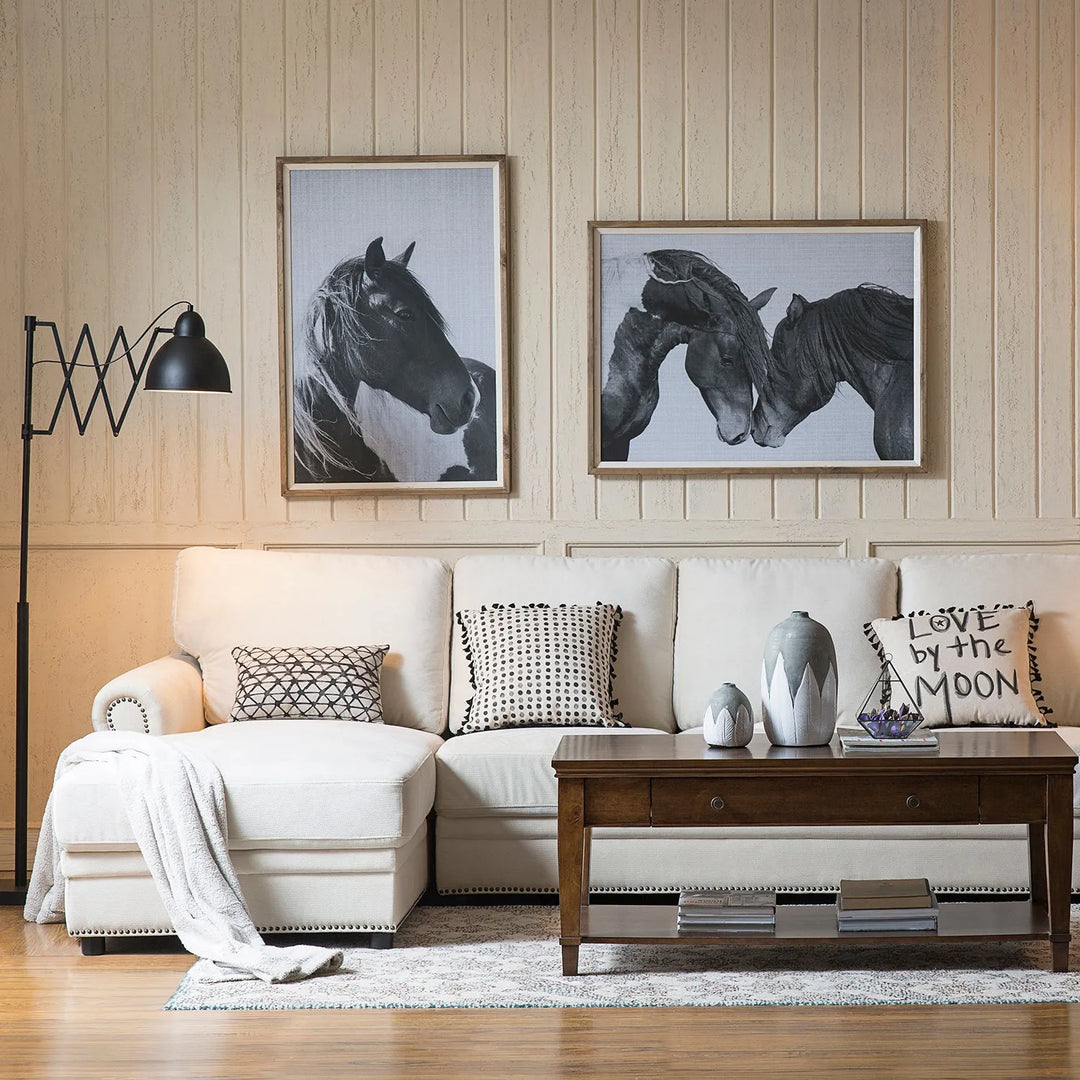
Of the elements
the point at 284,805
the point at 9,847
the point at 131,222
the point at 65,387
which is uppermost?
the point at 131,222

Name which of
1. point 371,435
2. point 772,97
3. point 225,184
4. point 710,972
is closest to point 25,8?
point 225,184

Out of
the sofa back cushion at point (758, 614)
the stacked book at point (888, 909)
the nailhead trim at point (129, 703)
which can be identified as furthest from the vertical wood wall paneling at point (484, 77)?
the stacked book at point (888, 909)

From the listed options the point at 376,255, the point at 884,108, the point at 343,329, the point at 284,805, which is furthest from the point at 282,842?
the point at 884,108

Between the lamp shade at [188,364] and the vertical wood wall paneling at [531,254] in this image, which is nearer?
the lamp shade at [188,364]

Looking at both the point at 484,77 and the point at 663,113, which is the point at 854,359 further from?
the point at 484,77

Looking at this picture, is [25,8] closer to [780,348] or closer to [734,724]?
[780,348]

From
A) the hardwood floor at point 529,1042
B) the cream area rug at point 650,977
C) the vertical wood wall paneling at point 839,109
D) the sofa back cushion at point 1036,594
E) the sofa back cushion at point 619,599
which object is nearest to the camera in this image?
the hardwood floor at point 529,1042

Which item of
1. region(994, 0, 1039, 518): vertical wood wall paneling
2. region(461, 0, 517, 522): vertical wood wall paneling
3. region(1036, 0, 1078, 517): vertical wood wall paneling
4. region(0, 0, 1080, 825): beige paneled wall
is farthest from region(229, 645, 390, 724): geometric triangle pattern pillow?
region(1036, 0, 1078, 517): vertical wood wall paneling

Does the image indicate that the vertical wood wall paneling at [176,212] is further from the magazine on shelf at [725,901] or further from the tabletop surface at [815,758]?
the magazine on shelf at [725,901]

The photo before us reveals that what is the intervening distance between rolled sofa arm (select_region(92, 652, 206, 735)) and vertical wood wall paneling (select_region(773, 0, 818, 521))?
7.37 feet

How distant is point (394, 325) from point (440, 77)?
837 millimetres

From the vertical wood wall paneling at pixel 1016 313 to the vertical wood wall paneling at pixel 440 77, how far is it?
1.80m

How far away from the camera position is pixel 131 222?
176 inches

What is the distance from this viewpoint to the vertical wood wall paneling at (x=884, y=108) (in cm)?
440
